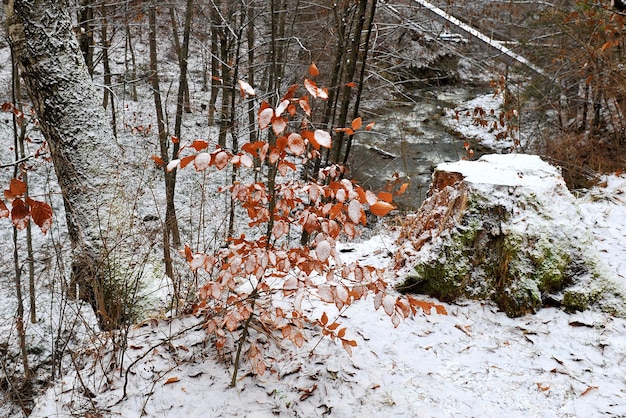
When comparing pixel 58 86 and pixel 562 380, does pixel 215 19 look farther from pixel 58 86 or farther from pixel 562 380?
pixel 562 380

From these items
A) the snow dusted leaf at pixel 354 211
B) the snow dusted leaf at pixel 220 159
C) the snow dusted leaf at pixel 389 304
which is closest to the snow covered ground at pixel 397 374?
the snow dusted leaf at pixel 389 304

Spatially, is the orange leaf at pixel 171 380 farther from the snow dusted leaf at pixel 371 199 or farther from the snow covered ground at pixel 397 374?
the snow dusted leaf at pixel 371 199

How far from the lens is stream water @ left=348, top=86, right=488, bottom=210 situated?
34.8ft

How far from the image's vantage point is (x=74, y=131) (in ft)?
11.7

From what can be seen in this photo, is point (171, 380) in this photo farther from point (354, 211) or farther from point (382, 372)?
point (354, 211)

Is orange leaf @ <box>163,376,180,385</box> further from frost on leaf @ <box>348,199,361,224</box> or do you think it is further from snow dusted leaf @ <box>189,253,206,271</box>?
frost on leaf @ <box>348,199,361,224</box>

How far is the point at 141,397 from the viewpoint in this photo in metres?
2.63

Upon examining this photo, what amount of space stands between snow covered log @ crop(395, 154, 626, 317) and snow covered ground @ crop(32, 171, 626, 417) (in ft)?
0.55

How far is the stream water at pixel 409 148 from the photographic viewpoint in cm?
1062

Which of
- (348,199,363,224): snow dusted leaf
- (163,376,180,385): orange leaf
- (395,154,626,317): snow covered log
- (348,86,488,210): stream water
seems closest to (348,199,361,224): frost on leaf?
(348,199,363,224): snow dusted leaf

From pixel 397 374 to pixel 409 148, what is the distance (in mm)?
10169

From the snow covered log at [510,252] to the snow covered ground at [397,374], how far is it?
0.17m

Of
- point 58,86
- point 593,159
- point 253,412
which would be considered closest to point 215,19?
point 58,86

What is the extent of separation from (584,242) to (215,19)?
7910mm
